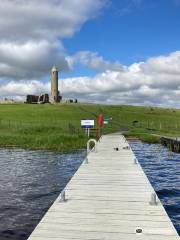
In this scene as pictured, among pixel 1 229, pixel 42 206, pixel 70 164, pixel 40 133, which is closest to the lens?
pixel 1 229

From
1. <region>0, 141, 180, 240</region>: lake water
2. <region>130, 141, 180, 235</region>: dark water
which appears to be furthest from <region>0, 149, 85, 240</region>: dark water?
<region>130, 141, 180, 235</region>: dark water

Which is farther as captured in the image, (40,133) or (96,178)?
(40,133)

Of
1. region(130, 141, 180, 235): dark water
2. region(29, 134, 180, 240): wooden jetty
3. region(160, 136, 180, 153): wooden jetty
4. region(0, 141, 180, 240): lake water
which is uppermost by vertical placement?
region(29, 134, 180, 240): wooden jetty

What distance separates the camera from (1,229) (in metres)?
15.1

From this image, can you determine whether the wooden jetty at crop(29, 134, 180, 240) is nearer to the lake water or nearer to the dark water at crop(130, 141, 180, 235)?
the dark water at crop(130, 141, 180, 235)

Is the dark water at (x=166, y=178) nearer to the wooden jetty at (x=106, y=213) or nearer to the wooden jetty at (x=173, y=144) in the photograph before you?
the wooden jetty at (x=173, y=144)

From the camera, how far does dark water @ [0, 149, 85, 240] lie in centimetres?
1593

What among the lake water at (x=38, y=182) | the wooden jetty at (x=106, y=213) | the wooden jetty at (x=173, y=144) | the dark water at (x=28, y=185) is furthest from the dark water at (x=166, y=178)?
the dark water at (x=28, y=185)

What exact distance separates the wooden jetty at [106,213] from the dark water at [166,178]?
213 centimetres

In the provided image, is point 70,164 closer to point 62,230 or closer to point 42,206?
point 42,206

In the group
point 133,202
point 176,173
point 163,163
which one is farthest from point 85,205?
point 163,163

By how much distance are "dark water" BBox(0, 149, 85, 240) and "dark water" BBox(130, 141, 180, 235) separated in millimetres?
5773

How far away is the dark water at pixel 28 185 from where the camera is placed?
1593 cm

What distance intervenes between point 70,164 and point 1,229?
62.2ft
